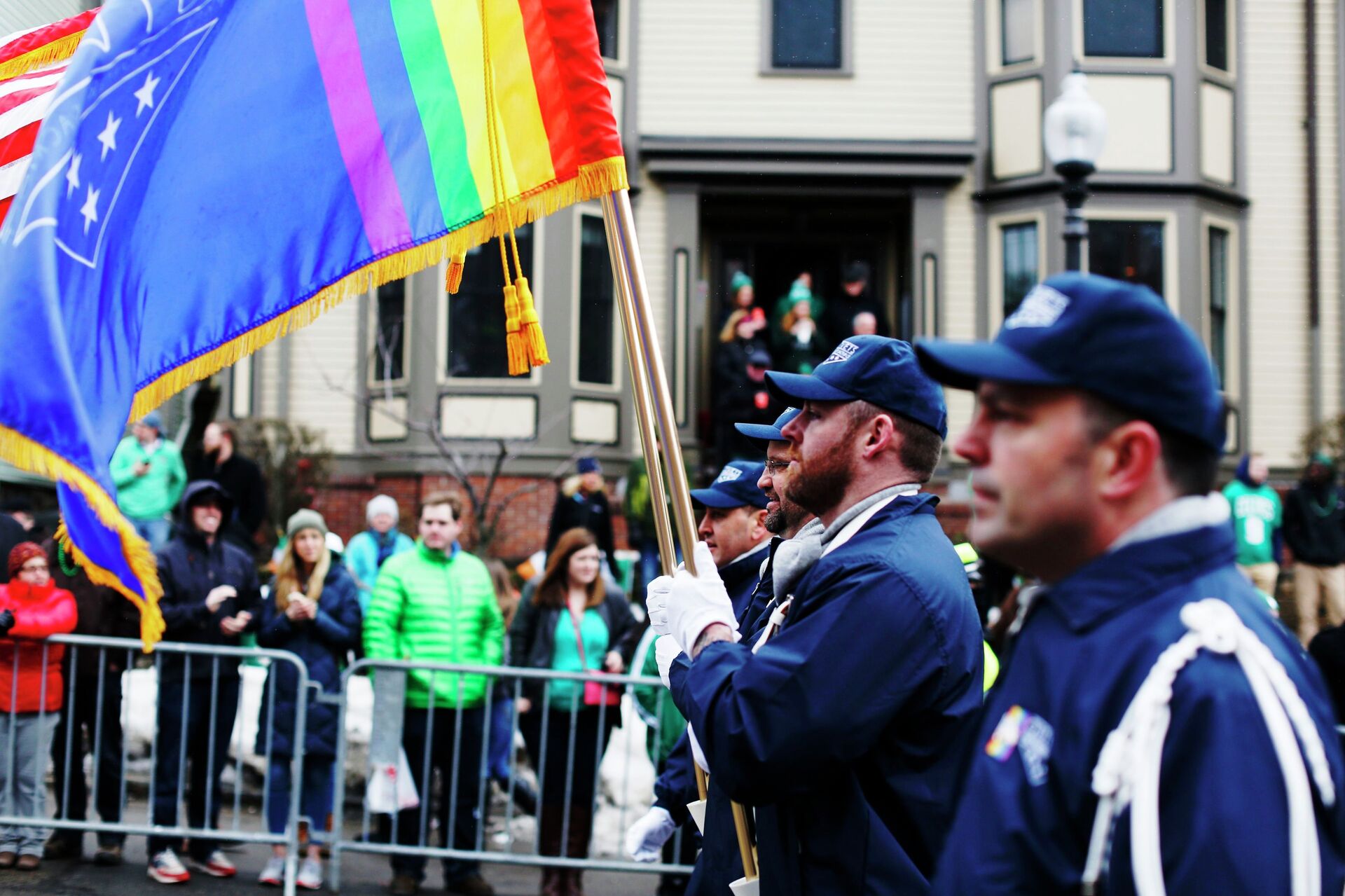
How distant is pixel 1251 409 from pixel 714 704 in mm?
16758

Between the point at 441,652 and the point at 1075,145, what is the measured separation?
562 centimetres

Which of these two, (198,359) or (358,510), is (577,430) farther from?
(198,359)

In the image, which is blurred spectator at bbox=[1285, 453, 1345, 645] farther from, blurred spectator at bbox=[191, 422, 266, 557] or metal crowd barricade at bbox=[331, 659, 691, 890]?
blurred spectator at bbox=[191, 422, 266, 557]

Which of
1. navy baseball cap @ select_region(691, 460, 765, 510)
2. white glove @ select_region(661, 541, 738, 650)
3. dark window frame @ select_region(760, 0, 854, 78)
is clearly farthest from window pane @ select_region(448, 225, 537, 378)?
white glove @ select_region(661, 541, 738, 650)

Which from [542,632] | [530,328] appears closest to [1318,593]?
[542,632]

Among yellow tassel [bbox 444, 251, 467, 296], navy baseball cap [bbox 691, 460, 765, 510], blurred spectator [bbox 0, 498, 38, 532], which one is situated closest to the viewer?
yellow tassel [bbox 444, 251, 467, 296]

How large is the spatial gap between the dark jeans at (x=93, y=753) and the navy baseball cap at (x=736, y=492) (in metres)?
3.89

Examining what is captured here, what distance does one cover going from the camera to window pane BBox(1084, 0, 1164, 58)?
17.8 metres

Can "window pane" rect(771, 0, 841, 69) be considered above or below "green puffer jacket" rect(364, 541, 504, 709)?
above

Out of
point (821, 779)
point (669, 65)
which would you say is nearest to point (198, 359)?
point (821, 779)

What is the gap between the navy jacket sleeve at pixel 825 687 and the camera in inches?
108

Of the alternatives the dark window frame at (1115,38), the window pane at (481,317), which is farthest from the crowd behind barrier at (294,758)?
the dark window frame at (1115,38)

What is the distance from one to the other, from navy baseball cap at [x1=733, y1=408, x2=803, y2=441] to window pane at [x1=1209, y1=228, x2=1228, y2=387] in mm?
14699

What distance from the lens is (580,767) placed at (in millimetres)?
8023
